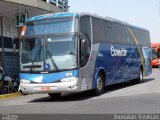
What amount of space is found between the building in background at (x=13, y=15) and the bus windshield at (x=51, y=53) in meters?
5.48

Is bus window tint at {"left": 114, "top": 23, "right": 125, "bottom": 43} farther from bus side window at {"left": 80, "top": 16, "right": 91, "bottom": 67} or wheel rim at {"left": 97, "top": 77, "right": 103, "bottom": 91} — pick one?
bus side window at {"left": 80, "top": 16, "right": 91, "bottom": 67}

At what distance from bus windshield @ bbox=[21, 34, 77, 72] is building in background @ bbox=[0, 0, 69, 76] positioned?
18.0ft

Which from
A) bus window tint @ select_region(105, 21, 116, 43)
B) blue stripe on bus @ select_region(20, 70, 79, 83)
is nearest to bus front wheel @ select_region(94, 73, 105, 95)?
bus window tint @ select_region(105, 21, 116, 43)

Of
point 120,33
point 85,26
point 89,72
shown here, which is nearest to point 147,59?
point 120,33

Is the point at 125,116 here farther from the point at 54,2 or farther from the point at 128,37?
the point at 54,2

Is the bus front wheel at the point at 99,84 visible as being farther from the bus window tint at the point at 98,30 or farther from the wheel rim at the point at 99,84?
the bus window tint at the point at 98,30

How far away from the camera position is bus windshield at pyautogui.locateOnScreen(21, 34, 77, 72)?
14.4 meters

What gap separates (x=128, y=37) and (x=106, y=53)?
12.3 feet

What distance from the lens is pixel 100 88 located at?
16.6 meters

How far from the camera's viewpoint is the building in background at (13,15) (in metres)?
21.2

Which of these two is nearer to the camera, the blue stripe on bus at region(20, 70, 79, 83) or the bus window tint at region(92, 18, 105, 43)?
the blue stripe on bus at region(20, 70, 79, 83)

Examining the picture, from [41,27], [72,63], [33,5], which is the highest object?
[33,5]

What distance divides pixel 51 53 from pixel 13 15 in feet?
→ 34.6

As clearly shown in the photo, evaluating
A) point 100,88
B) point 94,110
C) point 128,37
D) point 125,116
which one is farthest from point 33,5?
point 125,116
